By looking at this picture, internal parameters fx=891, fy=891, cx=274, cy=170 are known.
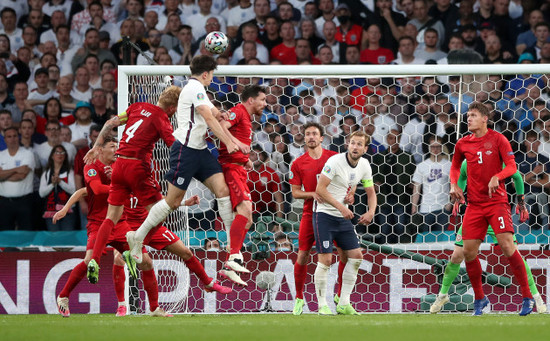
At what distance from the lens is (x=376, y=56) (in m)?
13.2

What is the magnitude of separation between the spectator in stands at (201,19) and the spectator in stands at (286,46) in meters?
1.01

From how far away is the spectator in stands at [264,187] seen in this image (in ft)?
36.2

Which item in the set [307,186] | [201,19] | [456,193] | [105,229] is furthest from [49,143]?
[456,193]

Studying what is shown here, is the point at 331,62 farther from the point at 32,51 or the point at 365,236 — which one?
the point at 32,51

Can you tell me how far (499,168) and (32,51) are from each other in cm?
819

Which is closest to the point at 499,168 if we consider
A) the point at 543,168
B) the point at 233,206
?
the point at 543,168

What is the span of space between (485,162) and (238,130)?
2507 mm

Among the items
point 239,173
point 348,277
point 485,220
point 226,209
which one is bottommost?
point 348,277

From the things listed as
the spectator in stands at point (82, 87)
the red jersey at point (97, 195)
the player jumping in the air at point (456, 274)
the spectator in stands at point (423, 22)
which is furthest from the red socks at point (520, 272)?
the spectator in stands at point (82, 87)

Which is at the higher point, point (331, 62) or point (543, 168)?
point (331, 62)

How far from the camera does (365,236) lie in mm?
10914

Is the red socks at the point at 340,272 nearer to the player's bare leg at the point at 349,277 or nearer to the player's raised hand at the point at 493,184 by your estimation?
the player's bare leg at the point at 349,277

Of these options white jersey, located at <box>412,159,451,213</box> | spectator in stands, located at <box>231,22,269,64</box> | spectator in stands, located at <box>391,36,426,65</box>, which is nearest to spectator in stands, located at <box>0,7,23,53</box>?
spectator in stands, located at <box>231,22,269,64</box>

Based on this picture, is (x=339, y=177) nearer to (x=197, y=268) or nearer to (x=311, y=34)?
(x=197, y=268)
